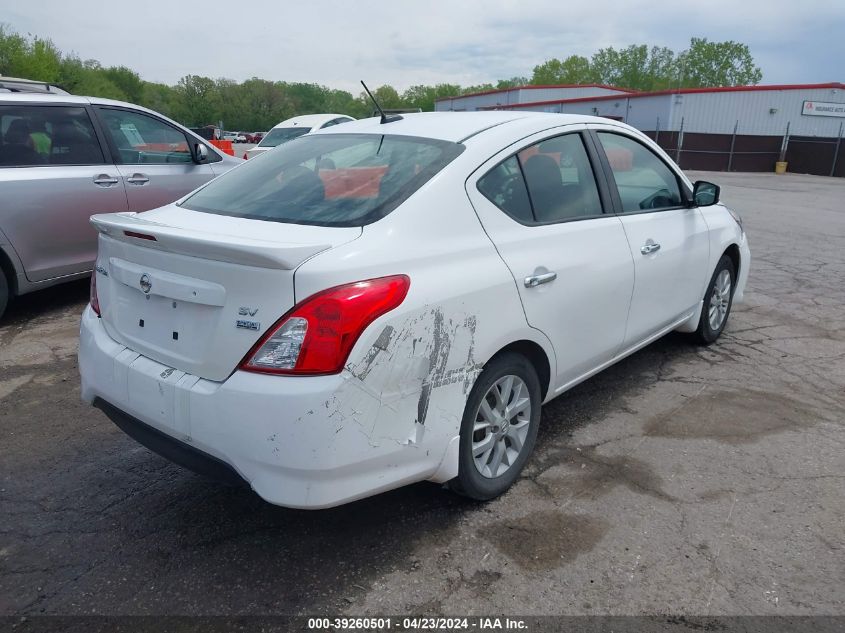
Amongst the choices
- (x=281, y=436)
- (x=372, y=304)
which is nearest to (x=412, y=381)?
(x=372, y=304)

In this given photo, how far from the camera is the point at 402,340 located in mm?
2289

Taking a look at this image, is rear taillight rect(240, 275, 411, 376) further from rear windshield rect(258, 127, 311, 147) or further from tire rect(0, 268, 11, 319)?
rear windshield rect(258, 127, 311, 147)

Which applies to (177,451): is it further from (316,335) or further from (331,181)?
(331,181)

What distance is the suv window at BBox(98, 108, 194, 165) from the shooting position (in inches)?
237

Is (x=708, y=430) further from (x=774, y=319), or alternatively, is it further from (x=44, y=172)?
(x=44, y=172)

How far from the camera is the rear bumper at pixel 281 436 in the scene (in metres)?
2.15

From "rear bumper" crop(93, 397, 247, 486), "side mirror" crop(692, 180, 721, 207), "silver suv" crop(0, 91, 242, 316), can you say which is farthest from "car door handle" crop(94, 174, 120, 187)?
"side mirror" crop(692, 180, 721, 207)

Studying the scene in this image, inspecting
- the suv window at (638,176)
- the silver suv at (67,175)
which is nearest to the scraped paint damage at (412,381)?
the suv window at (638,176)

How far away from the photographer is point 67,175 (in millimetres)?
5555

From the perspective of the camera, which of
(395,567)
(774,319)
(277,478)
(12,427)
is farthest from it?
(774,319)

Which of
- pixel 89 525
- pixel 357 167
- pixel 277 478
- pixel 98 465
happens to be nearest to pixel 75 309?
pixel 98 465

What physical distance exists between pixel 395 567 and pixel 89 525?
1.32 meters

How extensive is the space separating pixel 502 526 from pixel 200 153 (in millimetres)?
5038

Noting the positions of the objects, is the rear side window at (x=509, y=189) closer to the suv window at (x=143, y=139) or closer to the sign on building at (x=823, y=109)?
the suv window at (x=143, y=139)
